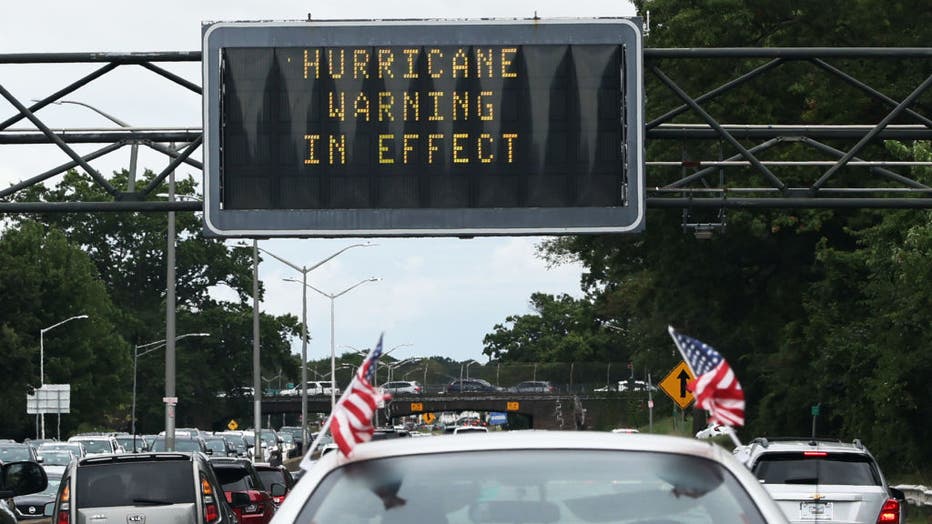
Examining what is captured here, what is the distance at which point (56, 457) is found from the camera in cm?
4559

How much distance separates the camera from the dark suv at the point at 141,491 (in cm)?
1767

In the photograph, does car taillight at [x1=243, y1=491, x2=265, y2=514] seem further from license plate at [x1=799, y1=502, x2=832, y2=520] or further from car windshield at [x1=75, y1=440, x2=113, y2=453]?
car windshield at [x1=75, y1=440, x2=113, y2=453]

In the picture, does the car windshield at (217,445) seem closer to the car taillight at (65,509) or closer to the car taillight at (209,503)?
the car taillight at (209,503)

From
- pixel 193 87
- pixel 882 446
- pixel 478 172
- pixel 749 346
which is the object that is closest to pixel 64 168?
pixel 193 87

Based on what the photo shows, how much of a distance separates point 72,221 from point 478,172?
360ft

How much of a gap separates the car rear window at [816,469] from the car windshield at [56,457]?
28013 mm

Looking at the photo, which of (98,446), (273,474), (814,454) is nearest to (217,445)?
(98,446)

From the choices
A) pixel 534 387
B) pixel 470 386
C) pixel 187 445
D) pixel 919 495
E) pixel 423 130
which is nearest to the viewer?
pixel 423 130

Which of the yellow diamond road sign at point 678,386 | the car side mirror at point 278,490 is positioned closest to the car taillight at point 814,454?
the car side mirror at point 278,490

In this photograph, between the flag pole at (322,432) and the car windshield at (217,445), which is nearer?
the flag pole at (322,432)

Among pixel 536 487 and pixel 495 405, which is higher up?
pixel 536 487

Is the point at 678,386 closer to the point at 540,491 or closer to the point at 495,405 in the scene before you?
the point at 540,491

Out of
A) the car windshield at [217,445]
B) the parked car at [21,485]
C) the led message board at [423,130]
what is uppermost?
the led message board at [423,130]

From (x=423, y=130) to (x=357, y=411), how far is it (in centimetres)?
1587
